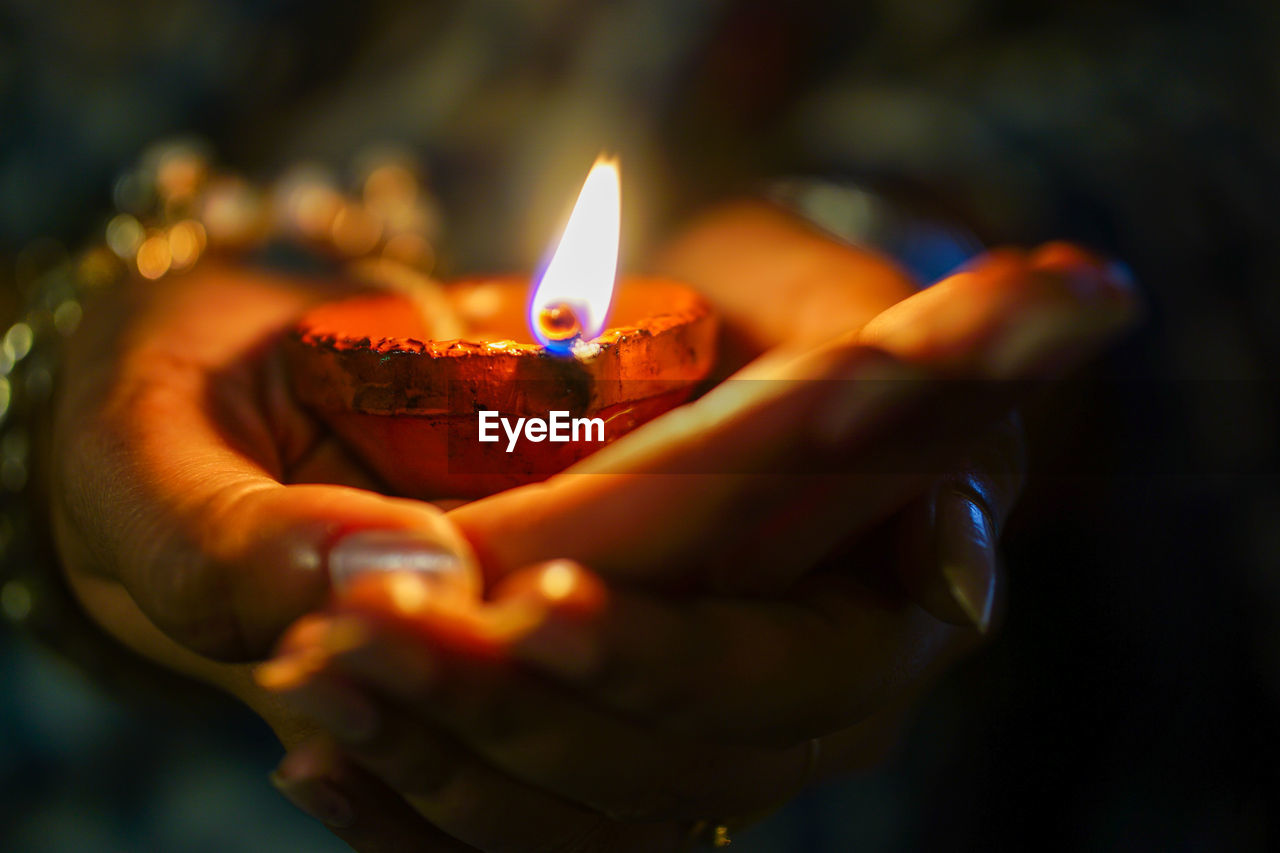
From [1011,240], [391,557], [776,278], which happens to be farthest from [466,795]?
[1011,240]

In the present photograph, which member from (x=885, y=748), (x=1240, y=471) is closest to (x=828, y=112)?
(x=1240, y=471)

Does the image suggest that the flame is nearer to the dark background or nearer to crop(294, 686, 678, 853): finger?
crop(294, 686, 678, 853): finger

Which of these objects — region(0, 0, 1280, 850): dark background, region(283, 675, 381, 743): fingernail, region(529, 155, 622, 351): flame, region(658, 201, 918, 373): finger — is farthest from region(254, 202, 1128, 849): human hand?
region(0, 0, 1280, 850): dark background

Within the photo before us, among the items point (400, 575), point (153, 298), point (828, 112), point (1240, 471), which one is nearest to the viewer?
point (400, 575)

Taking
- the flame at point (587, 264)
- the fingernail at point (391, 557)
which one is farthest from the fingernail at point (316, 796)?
the flame at point (587, 264)

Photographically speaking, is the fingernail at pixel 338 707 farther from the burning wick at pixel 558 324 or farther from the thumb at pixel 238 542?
the burning wick at pixel 558 324

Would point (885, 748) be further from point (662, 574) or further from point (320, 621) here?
point (320, 621)
